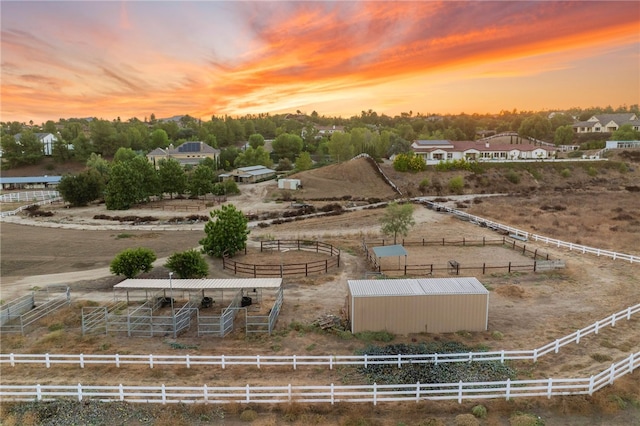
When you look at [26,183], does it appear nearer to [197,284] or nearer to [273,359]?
[197,284]

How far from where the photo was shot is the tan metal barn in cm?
2047

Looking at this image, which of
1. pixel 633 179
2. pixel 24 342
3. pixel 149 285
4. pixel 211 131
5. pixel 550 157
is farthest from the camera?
pixel 211 131

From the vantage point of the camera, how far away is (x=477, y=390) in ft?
48.5

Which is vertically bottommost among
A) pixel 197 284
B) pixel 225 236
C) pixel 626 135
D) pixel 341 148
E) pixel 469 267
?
pixel 469 267

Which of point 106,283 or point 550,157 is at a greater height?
point 550,157

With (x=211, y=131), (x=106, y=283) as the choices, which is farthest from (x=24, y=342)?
(x=211, y=131)

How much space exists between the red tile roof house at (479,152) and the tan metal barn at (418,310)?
72.8 meters

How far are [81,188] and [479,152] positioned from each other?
259ft

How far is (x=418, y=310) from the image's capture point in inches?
811

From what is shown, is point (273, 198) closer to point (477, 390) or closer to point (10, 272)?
point (10, 272)

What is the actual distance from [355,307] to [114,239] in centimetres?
3216

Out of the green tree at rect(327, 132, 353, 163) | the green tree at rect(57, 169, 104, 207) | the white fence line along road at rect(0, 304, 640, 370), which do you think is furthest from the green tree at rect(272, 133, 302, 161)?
the white fence line along road at rect(0, 304, 640, 370)

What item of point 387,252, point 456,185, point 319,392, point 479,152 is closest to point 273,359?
point 319,392

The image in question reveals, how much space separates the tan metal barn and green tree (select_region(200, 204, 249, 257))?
16.3m
